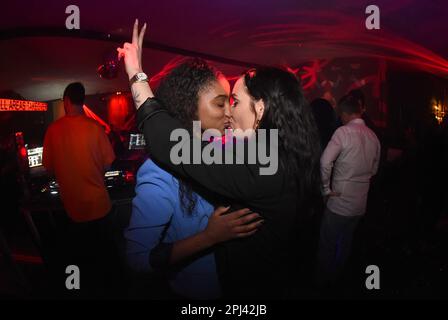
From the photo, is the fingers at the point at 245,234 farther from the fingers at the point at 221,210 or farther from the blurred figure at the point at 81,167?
the blurred figure at the point at 81,167

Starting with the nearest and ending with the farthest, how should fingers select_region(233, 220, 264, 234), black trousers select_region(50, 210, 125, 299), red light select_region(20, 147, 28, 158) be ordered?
fingers select_region(233, 220, 264, 234)
black trousers select_region(50, 210, 125, 299)
red light select_region(20, 147, 28, 158)

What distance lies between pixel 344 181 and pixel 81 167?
95.9 inches

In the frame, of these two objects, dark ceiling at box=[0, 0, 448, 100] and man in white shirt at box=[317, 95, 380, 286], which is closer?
man in white shirt at box=[317, 95, 380, 286]

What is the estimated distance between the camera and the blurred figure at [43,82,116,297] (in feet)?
9.09

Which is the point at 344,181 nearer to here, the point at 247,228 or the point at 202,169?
the point at 247,228

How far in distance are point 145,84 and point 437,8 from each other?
5.20 metres

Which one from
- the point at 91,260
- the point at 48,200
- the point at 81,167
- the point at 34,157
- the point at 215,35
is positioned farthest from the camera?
the point at 215,35

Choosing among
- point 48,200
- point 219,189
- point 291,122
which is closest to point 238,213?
point 219,189

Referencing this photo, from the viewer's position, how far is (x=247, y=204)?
1149mm

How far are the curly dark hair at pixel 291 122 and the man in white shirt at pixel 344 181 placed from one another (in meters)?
1.70

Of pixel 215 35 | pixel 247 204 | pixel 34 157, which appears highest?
pixel 215 35

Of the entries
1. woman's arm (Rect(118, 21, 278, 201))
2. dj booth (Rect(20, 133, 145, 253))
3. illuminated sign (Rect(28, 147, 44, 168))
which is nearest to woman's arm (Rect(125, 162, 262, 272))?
woman's arm (Rect(118, 21, 278, 201))

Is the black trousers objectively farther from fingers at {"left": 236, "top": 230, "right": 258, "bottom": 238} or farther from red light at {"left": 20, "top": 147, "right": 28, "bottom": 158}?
fingers at {"left": 236, "top": 230, "right": 258, "bottom": 238}

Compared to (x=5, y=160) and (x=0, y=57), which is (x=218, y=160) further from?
(x=0, y=57)
